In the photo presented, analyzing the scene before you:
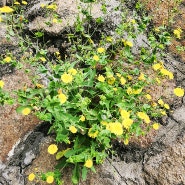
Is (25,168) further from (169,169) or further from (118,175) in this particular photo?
(169,169)

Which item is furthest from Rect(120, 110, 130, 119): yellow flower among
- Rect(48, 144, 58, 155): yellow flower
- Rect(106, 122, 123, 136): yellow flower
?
Rect(48, 144, 58, 155): yellow flower

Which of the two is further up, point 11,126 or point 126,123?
point 126,123

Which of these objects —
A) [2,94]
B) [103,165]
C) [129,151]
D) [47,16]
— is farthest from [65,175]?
[47,16]

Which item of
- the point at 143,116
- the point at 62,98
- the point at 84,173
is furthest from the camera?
the point at 143,116

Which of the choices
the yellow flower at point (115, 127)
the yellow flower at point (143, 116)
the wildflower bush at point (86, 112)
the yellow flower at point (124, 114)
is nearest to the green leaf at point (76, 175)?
the wildflower bush at point (86, 112)

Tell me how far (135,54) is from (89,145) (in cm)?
133

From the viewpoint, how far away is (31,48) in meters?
3.38

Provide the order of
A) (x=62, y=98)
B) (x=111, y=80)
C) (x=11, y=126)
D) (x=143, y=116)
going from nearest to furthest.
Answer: (x=62, y=98)
(x=143, y=116)
(x=111, y=80)
(x=11, y=126)

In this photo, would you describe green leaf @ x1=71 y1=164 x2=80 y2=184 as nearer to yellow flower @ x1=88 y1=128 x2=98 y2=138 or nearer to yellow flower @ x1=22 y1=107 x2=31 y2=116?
yellow flower @ x1=88 y1=128 x2=98 y2=138

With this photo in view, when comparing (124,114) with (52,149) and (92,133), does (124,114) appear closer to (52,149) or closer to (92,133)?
(92,133)

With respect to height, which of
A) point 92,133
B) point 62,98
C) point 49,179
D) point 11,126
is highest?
point 62,98

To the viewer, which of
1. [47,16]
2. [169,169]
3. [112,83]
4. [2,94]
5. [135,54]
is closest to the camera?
[2,94]

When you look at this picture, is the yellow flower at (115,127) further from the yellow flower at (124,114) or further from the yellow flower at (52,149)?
the yellow flower at (52,149)

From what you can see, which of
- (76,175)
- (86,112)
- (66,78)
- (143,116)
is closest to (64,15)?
(66,78)
